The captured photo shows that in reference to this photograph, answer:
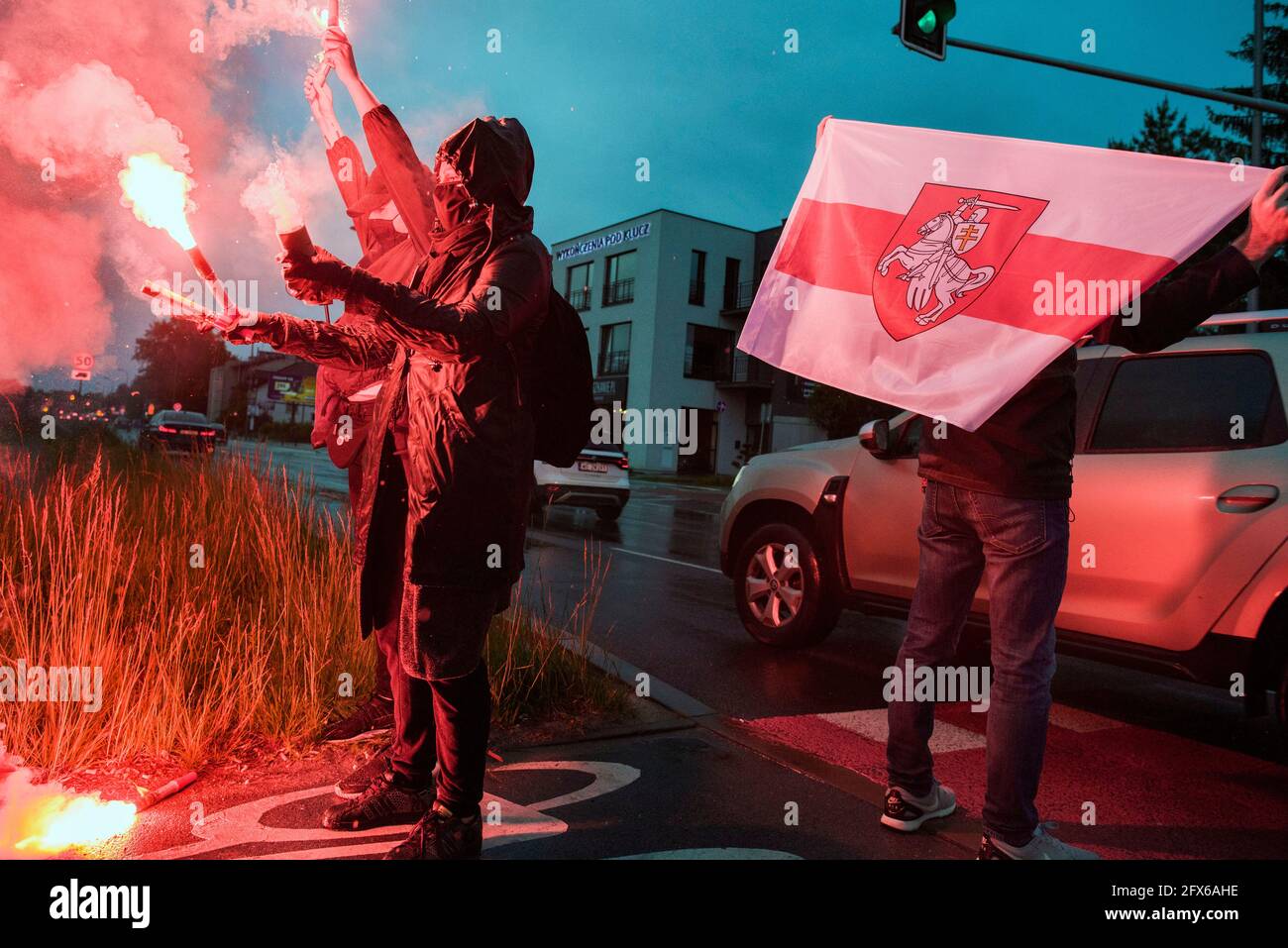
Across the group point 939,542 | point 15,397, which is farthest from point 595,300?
point 939,542

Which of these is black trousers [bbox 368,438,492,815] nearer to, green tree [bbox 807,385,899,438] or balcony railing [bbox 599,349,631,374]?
green tree [bbox 807,385,899,438]

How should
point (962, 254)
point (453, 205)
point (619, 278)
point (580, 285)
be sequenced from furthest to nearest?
point (580, 285) < point (619, 278) < point (962, 254) < point (453, 205)

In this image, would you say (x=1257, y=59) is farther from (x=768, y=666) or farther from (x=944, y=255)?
(x=944, y=255)

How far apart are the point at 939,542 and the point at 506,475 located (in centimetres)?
144

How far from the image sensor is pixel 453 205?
8.44 feet

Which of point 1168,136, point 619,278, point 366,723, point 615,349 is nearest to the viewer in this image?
point 366,723

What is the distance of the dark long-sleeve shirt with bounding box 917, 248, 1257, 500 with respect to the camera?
2.43 m

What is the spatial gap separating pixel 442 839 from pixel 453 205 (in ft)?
5.85

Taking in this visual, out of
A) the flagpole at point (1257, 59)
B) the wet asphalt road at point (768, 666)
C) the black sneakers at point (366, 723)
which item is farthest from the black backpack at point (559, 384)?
the flagpole at point (1257, 59)

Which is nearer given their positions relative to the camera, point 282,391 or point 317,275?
point 317,275

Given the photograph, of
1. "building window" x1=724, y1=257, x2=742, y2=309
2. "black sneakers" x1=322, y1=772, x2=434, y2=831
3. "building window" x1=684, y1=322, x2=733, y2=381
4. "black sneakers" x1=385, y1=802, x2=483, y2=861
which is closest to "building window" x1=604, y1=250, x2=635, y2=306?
"building window" x1=684, y1=322, x2=733, y2=381

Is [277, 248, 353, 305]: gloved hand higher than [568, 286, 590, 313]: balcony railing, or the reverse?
[568, 286, 590, 313]: balcony railing

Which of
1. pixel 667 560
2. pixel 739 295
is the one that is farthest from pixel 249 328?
pixel 739 295

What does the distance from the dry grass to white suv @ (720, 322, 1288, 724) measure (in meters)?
2.05
